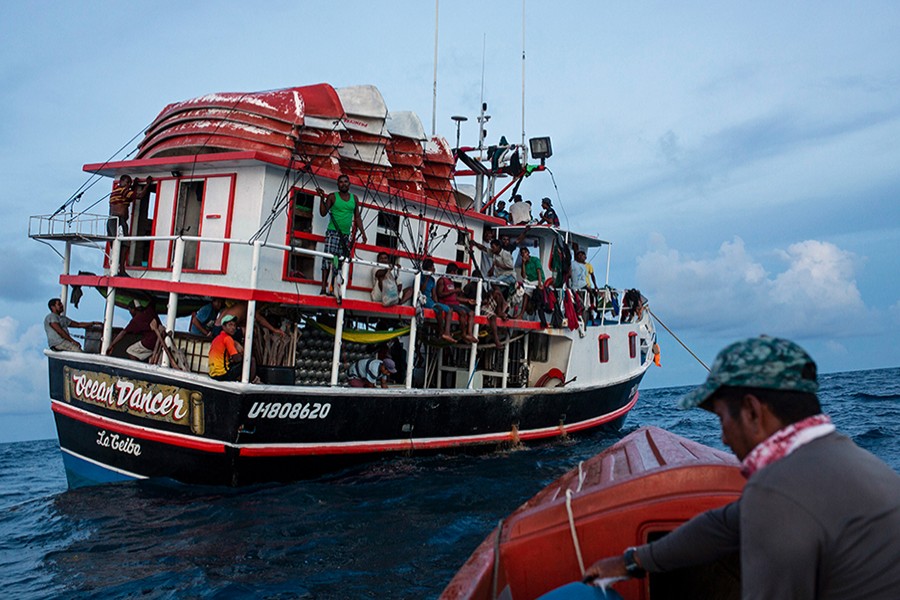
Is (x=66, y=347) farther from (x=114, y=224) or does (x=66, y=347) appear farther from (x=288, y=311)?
(x=288, y=311)

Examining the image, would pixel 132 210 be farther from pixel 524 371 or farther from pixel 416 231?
pixel 524 371

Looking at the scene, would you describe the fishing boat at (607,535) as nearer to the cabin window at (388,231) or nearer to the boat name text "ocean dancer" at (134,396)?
the boat name text "ocean dancer" at (134,396)

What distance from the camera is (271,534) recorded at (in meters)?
8.02

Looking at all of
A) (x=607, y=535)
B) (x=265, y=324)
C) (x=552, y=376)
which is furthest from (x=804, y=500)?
(x=552, y=376)

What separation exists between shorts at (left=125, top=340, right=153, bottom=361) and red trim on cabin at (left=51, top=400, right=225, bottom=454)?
99cm

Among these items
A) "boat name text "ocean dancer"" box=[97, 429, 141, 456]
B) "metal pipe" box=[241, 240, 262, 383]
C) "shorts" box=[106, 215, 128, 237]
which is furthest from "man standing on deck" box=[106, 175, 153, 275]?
"metal pipe" box=[241, 240, 262, 383]

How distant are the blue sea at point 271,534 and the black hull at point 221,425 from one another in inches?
11.1

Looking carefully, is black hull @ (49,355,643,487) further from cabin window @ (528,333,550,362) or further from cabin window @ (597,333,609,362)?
cabin window @ (597,333,609,362)

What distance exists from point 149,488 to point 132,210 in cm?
505

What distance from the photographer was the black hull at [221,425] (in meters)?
9.65

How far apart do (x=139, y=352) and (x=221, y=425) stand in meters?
2.26

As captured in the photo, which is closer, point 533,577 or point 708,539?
point 708,539

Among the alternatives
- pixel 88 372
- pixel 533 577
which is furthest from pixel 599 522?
pixel 88 372

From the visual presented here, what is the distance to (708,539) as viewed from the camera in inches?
109
